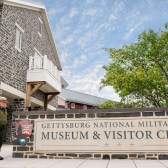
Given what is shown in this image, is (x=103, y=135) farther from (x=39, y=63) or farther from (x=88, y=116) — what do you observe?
(x=39, y=63)

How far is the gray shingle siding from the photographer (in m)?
16.0

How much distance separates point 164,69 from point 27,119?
A: 20.6m

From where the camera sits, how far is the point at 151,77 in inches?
1068

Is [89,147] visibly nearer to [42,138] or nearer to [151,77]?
[42,138]

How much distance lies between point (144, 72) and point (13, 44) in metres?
14.0

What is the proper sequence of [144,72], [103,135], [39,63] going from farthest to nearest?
[144,72]
[39,63]
[103,135]

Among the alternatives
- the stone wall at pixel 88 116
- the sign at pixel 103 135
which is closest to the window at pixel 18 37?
the stone wall at pixel 88 116

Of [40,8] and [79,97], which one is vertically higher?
[40,8]

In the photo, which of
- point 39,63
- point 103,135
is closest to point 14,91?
point 39,63

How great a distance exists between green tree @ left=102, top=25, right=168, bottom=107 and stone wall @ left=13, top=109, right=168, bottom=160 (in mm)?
18299

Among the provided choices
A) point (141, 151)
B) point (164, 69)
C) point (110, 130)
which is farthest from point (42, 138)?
point (164, 69)

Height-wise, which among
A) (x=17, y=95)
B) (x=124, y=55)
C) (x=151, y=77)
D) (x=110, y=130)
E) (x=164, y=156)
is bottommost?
(x=164, y=156)

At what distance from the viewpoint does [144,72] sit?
2772 centimetres

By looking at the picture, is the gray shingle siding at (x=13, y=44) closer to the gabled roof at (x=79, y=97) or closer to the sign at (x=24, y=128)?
the sign at (x=24, y=128)
